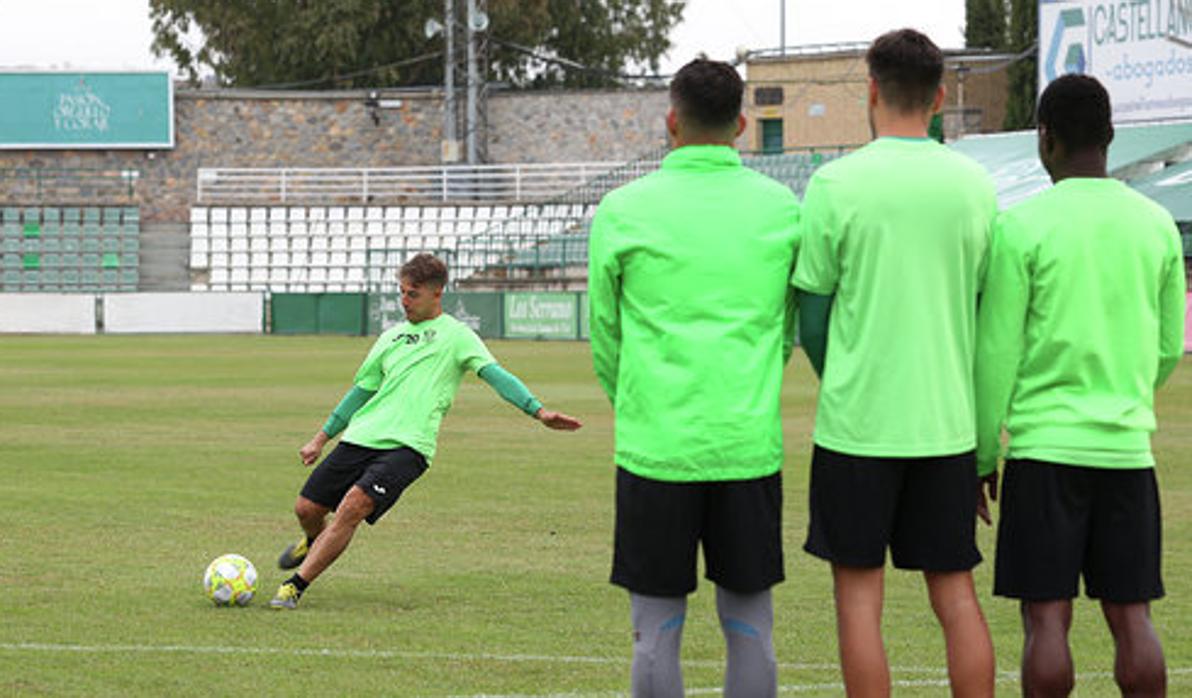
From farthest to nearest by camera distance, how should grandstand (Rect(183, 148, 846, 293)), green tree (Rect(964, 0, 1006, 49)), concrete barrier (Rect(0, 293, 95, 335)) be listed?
green tree (Rect(964, 0, 1006, 49))
grandstand (Rect(183, 148, 846, 293))
concrete barrier (Rect(0, 293, 95, 335))

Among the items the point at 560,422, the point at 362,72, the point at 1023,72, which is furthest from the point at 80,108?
the point at 560,422

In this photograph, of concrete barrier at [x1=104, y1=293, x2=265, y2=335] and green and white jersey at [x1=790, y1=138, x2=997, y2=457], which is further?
concrete barrier at [x1=104, y1=293, x2=265, y2=335]

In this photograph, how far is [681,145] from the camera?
6516 millimetres

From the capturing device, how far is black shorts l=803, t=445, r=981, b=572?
6367 millimetres

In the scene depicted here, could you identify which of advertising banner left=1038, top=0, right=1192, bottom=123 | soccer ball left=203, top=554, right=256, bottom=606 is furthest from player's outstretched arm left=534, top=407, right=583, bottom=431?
advertising banner left=1038, top=0, right=1192, bottom=123

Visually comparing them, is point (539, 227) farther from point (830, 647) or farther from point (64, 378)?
point (830, 647)

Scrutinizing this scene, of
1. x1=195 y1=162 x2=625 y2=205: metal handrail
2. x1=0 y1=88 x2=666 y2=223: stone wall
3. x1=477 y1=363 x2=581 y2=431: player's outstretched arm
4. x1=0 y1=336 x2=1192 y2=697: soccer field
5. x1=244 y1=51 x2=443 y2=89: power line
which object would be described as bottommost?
x1=0 y1=336 x2=1192 y2=697: soccer field

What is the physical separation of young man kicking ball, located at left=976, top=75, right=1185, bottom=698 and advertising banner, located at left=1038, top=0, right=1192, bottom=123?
139ft

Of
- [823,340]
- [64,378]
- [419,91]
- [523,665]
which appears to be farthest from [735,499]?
[419,91]

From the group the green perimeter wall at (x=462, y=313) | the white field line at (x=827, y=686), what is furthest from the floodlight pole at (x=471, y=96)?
the white field line at (x=827, y=686)

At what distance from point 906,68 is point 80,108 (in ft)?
222

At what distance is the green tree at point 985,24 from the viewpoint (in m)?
80.9

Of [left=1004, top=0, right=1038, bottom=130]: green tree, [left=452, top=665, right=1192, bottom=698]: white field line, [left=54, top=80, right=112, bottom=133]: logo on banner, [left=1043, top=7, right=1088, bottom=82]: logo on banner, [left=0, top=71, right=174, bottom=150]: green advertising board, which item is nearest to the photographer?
[left=452, top=665, right=1192, bottom=698]: white field line

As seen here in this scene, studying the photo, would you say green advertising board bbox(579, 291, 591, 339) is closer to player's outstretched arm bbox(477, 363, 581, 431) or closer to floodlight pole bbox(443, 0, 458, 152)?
floodlight pole bbox(443, 0, 458, 152)
